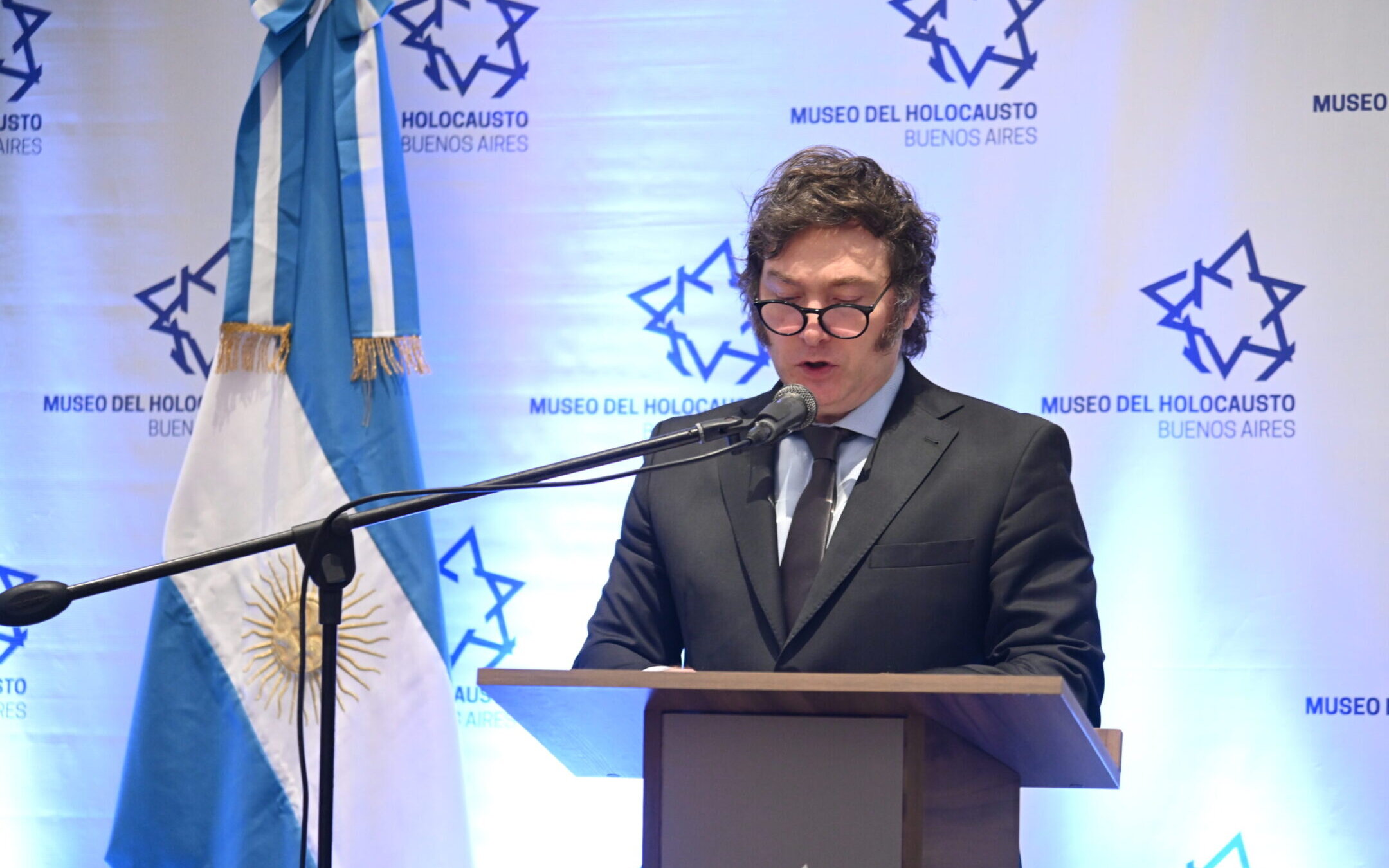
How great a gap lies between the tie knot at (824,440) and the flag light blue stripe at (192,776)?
1.79m

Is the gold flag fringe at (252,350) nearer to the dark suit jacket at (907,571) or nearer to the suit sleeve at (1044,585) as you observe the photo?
the dark suit jacket at (907,571)

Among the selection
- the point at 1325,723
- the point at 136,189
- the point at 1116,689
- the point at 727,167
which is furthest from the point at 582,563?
the point at 1325,723

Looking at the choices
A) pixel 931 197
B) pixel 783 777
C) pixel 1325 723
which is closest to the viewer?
pixel 783 777

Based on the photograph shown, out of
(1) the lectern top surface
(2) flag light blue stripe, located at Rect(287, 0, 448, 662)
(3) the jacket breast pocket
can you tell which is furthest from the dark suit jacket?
(2) flag light blue stripe, located at Rect(287, 0, 448, 662)

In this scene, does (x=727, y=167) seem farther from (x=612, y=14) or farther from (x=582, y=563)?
(x=582, y=563)

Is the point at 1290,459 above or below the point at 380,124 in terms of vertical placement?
below

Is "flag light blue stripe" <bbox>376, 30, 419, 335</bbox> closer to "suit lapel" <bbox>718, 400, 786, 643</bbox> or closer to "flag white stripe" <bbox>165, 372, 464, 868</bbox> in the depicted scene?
"flag white stripe" <bbox>165, 372, 464, 868</bbox>

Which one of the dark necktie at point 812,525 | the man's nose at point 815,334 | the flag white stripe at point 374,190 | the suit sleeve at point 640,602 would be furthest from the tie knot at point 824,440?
the flag white stripe at point 374,190

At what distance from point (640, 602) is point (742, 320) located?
4.85 ft

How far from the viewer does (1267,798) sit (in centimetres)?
350

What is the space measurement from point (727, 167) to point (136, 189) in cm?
172

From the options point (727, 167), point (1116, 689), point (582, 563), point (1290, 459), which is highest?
point (727, 167)

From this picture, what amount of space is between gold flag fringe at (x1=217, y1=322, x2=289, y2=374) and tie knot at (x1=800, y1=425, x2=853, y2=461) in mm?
1613

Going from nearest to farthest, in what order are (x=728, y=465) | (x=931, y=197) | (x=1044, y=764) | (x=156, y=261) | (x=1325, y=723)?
(x=1044, y=764) → (x=728, y=465) → (x=1325, y=723) → (x=931, y=197) → (x=156, y=261)
